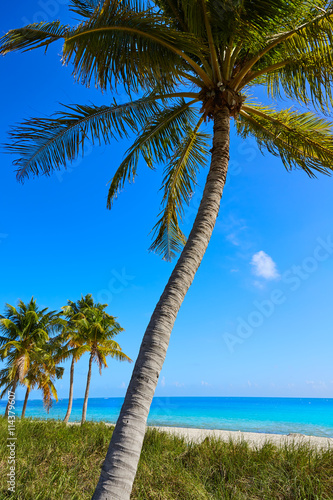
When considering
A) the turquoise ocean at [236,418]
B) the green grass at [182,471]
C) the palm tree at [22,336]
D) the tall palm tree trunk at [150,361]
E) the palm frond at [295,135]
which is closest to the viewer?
the tall palm tree trunk at [150,361]

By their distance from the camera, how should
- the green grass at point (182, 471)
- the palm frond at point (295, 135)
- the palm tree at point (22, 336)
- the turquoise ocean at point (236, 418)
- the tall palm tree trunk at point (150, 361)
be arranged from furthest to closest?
the turquoise ocean at point (236, 418), the palm tree at point (22, 336), the palm frond at point (295, 135), the green grass at point (182, 471), the tall palm tree trunk at point (150, 361)

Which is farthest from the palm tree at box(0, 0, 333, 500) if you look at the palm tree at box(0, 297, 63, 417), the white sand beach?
the palm tree at box(0, 297, 63, 417)

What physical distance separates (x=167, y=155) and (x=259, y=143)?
2103 millimetres

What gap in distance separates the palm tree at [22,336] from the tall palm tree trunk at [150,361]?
21.5m

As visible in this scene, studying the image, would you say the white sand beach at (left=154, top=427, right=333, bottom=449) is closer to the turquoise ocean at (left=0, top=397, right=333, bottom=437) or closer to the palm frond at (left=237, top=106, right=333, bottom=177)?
the turquoise ocean at (left=0, top=397, right=333, bottom=437)

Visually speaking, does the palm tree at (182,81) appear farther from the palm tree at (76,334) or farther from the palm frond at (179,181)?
the palm tree at (76,334)

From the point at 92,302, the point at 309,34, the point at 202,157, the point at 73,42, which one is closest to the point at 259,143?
the point at 202,157

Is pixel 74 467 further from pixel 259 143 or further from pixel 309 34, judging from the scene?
pixel 309 34

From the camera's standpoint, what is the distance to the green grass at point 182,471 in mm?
4227

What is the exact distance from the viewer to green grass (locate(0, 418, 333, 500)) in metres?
4.23

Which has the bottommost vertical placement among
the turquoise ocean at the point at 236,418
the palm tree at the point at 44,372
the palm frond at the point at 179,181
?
the turquoise ocean at the point at 236,418

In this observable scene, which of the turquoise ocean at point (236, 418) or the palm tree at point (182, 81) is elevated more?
the palm tree at point (182, 81)

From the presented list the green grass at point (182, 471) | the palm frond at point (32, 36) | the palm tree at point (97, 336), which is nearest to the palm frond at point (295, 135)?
the palm frond at point (32, 36)

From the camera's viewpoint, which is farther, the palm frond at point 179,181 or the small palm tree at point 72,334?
the small palm tree at point 72,334
